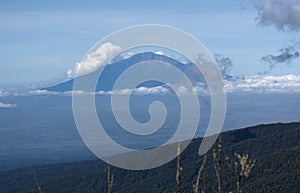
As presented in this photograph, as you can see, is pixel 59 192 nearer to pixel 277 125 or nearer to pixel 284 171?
pixel 284 171

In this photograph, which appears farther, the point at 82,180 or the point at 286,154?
the point at 82,180

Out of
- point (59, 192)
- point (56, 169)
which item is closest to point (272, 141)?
point (59, 192)

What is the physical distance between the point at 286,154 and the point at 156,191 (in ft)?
84.3

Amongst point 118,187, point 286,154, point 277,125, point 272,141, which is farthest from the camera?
point 277,125

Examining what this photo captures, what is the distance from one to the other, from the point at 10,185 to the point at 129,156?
5265 centimetres

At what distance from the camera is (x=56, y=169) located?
575 ft

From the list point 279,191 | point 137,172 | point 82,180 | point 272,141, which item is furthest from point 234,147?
point 279,191

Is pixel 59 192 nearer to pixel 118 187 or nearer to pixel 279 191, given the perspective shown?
pixel 118 187

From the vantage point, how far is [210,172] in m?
109

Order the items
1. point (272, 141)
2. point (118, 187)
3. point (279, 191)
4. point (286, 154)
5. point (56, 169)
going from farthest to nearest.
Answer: point (56, 169)
point (272, 141)
point (118, 187)
point (286, 154)
point (279, 191)

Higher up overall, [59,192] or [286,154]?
[286,154]

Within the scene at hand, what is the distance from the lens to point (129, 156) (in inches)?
5049

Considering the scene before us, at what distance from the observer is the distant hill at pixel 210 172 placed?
9312 centimetres

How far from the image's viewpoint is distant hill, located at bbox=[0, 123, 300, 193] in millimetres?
93125
